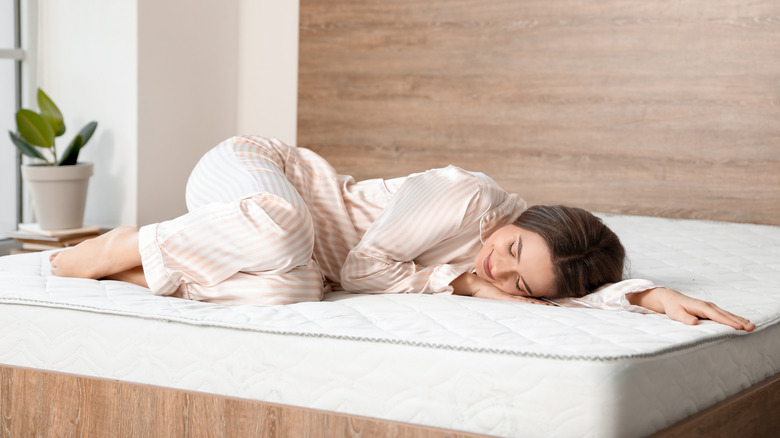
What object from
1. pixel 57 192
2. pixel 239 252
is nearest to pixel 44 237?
pixel 57 192

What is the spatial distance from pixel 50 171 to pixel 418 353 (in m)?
2.01

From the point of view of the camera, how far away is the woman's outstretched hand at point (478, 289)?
1634mm

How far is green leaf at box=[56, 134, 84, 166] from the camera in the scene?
9.48ft

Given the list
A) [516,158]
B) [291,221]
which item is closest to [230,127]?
[516,158]

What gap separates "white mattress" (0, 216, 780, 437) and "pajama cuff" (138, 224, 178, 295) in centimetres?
4

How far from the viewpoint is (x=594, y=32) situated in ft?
9.86

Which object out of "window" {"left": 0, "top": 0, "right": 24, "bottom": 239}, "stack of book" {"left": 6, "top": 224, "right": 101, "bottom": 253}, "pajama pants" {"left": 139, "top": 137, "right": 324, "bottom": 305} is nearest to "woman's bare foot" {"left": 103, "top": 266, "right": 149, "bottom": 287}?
"pajama pants" {"left": 139, "top": 137, "right": 324, "bottom": 305}

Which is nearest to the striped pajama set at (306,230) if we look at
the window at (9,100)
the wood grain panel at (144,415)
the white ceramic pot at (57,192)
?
the wood grain panel at (144,415)

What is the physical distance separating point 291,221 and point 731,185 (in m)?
1.84

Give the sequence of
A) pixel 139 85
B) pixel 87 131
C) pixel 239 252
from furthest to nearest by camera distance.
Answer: pixel 139 85 → pixel 87 131 → pixel 239 252

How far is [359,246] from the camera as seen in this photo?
5.51ft

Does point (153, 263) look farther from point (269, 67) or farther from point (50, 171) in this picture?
point (269, 67)

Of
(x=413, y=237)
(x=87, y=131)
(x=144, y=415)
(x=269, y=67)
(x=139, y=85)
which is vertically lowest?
(x=144, y=415)

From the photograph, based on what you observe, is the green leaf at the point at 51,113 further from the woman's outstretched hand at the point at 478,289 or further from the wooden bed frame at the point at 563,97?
the woman's outstretched hand at the point at 478,289
